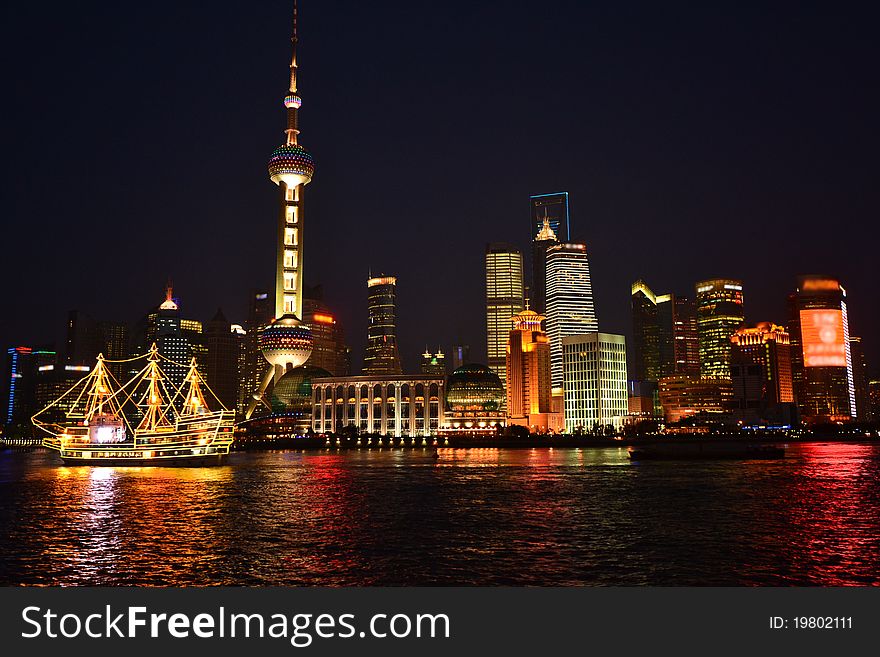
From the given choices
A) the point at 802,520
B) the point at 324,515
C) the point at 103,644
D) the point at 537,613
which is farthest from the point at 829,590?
the point at 324,515

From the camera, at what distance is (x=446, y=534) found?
45781mm

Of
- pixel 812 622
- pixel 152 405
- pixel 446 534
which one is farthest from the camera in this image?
pixel 152 405

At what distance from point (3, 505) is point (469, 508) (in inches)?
1599

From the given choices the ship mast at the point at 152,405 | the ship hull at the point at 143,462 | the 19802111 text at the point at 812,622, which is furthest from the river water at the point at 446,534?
the ship mast at the point at 152,405

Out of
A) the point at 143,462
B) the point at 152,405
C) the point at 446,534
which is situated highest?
the point at 152,405

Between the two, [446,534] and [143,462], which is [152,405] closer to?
[143,462]

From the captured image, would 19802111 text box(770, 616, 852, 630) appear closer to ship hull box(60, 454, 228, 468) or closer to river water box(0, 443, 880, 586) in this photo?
river water box(0, 443, 880, 586)

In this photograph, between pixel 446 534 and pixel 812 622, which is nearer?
pixel 812 622

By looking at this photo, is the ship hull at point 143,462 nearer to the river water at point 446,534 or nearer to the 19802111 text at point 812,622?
the river water at point 446,534

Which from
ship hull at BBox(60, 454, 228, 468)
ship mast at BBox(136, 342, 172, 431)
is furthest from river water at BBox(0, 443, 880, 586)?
ship mast at BBox(136, 342, 172, 431)

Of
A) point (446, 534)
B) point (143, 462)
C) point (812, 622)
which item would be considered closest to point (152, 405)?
point (143, 462)

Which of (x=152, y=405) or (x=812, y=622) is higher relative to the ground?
(x=152, y=405)

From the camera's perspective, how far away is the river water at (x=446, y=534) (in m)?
33.4

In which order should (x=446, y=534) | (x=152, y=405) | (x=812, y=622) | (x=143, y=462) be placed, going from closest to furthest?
(x=812, y=622) → (x=446, y=534) → (x=152, y=405) → (x=143, y=462)
